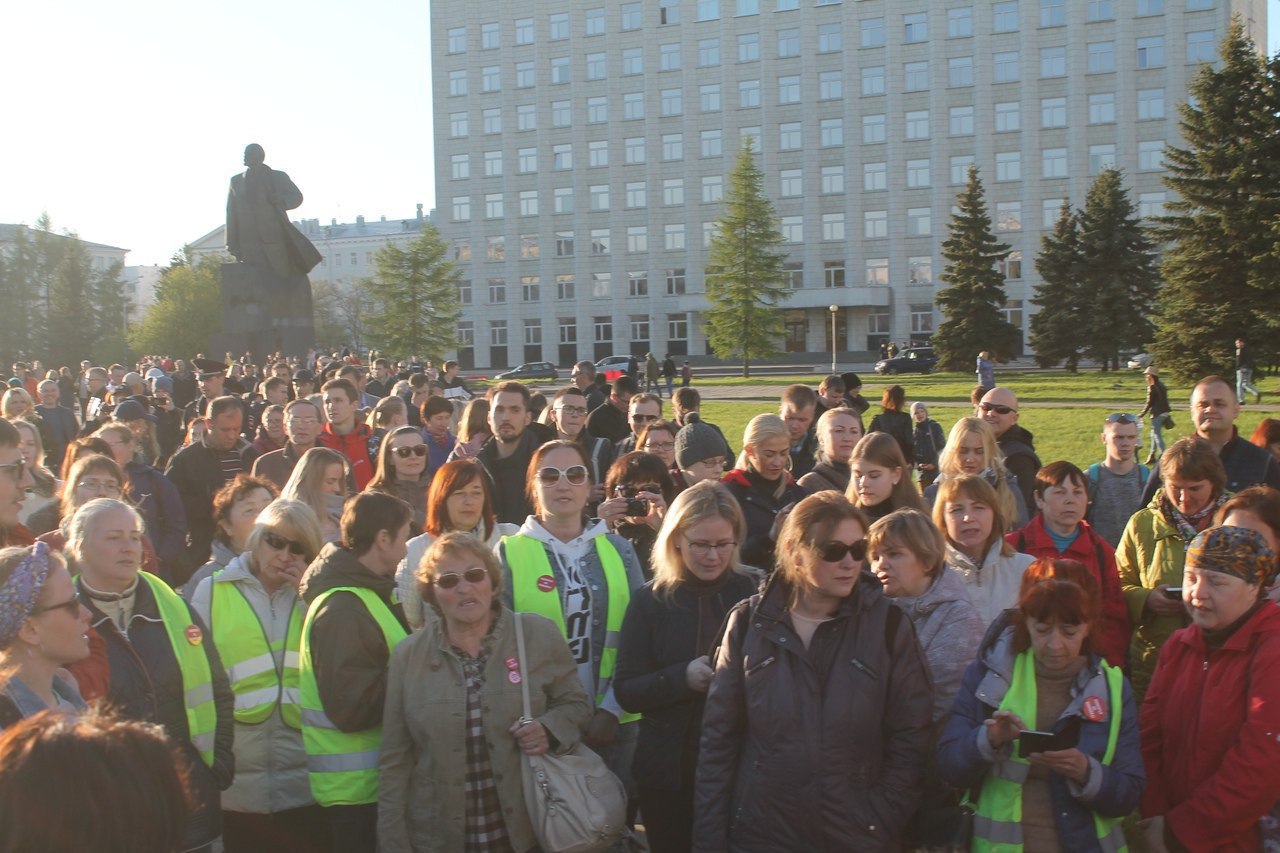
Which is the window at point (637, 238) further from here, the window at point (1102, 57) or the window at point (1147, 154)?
the window at point (1147, 154)

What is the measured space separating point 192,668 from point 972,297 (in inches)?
2023

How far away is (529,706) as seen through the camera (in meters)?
4.25

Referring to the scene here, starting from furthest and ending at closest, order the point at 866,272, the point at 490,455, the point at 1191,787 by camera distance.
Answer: the point at 866,272, the point at 490,455, the point at 1191,787

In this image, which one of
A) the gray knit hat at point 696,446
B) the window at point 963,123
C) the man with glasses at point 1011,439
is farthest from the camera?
the window at point 963,123

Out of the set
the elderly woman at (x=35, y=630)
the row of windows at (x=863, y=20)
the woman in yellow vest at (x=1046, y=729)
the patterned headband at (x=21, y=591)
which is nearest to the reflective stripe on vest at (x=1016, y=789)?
the woman in yellow vest at (x=1046, y=729)

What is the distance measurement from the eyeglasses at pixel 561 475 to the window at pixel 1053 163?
6858 cm

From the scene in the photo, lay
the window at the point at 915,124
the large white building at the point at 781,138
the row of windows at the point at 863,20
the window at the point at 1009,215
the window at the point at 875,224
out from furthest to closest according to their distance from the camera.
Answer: the window at the point at 875,224, the window at the point at 915,124, the window at the point at 1009,215, the large white building at the point at 781,138, the row of windows at the point at 863,20

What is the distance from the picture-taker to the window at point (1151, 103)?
6519 cm

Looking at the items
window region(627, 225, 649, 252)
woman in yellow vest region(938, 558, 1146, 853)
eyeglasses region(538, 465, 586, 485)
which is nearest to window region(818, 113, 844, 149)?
window region(627, 225, 649, 252)

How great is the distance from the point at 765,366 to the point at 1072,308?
20.8 m

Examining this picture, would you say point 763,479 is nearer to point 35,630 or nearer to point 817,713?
point 817,713

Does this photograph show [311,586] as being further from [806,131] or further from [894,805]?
[806,131]

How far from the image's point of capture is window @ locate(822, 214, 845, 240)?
2805 inches

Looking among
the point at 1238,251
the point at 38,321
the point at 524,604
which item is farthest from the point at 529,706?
the point at 38,321
